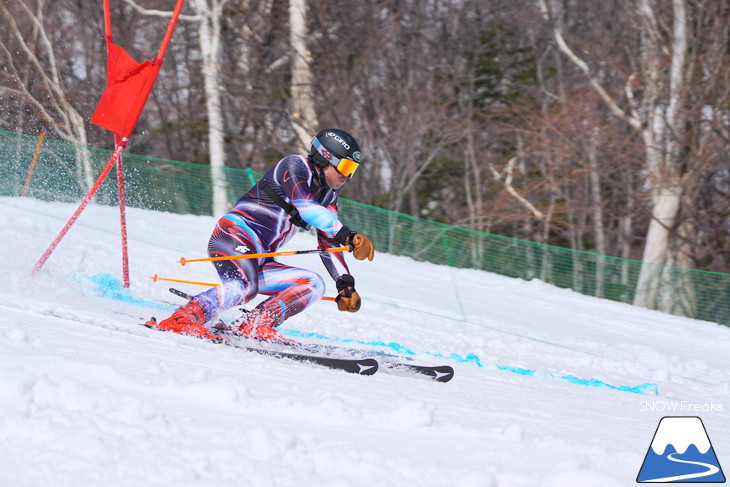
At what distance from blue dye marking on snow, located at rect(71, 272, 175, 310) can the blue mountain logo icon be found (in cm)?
404

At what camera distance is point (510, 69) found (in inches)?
769

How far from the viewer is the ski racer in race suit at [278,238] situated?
4.51m

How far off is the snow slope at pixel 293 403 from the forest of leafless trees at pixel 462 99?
7.28 metres

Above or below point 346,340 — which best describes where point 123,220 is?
above

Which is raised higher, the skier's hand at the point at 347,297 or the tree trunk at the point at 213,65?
the tree trunk at the point at 213,65

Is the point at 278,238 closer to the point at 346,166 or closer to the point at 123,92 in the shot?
the point at 346,166

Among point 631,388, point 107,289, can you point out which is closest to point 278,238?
point 107,289

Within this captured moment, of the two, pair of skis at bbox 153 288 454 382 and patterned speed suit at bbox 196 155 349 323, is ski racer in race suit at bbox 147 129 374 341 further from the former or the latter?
pair of skis at bbox 153 288 454 382

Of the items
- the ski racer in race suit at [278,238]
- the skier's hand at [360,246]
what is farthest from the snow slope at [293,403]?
the skier's hand at [360,246]

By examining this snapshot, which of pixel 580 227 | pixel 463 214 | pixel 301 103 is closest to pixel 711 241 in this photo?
pixel 580 227

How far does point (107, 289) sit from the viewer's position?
20.9 feet

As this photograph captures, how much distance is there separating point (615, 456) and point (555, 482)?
51cm

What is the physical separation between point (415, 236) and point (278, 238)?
7470 mm

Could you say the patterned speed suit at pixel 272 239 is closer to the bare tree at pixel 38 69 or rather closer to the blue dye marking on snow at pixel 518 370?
the blue dye marking on snow at pixel 518 370
